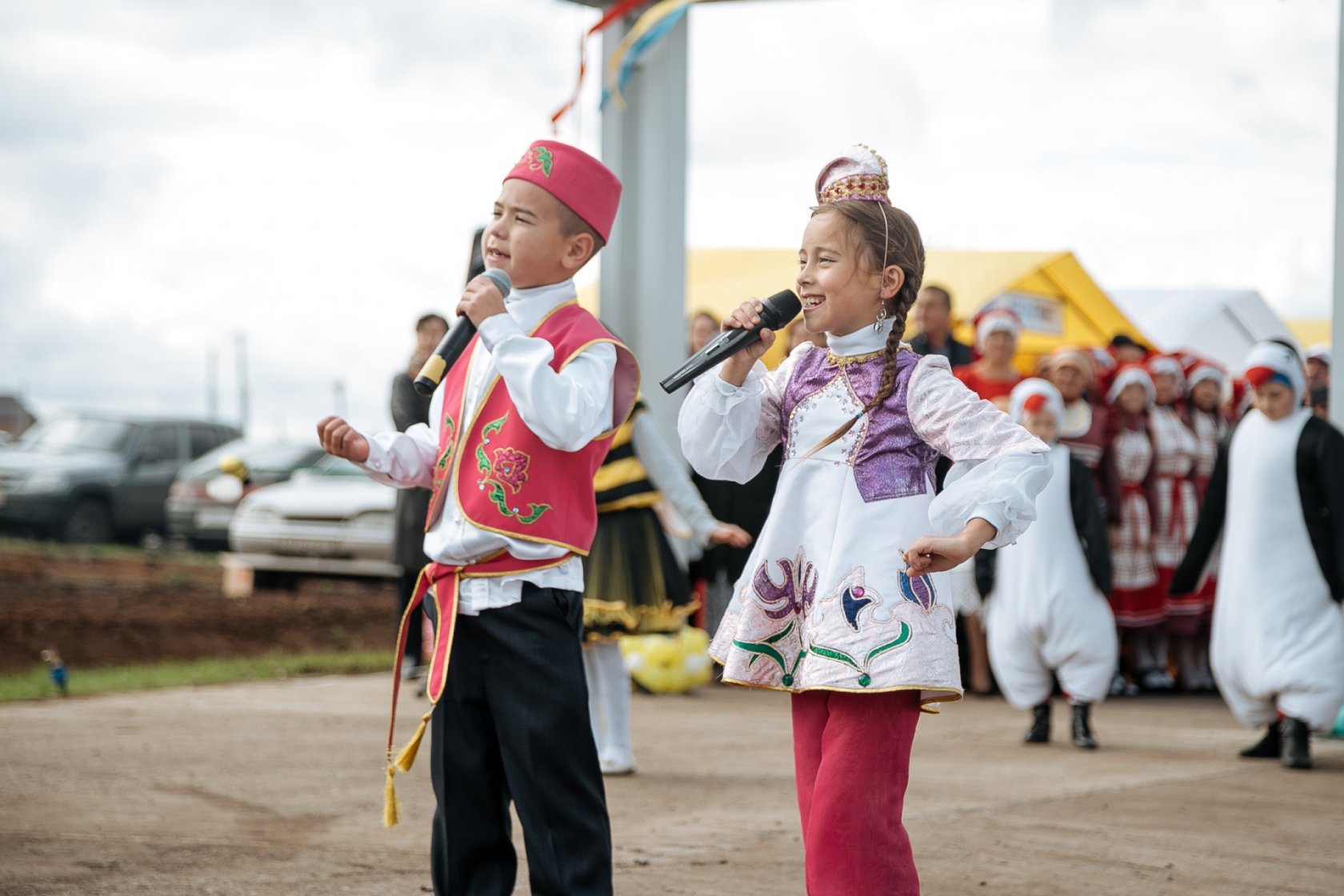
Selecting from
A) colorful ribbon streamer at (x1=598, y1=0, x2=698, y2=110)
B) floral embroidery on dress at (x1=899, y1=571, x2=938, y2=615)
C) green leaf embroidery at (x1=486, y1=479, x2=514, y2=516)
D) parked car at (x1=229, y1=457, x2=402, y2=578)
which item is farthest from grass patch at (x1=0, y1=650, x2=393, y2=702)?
floral embroidery on dress at (x1=899, y1=571, x2=938, y2=615)

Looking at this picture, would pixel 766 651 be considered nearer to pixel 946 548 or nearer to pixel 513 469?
pixel 946 548

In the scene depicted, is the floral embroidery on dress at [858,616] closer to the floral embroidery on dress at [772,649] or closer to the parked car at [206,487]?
the floral embroidery on dress at [772,649]

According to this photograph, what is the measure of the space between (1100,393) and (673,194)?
2.75 metres

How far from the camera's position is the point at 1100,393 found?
930 centimetres

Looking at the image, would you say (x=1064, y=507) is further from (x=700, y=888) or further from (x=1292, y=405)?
(x=700, y=888)

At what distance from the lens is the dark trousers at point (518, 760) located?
324 cm

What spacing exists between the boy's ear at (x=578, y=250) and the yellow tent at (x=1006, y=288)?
394 inches

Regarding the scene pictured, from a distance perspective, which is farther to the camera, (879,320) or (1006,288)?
(1006,288)

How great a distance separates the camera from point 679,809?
536 centimetres

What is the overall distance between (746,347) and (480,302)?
0.53m

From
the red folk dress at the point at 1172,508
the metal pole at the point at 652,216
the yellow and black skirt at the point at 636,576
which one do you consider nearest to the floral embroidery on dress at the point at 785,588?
the yellow and black skirt at the point at 636,576

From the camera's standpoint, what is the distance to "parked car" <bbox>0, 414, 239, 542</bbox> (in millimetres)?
17969

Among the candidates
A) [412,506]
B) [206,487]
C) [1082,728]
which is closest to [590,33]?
[412,506]

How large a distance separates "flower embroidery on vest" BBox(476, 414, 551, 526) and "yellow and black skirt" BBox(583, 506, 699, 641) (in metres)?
3.28
